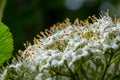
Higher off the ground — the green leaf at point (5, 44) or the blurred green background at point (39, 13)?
the blurred green background at point (39, 13)

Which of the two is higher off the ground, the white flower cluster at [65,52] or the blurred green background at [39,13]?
the blurred green background at [39,13]

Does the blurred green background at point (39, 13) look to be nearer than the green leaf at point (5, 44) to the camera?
No

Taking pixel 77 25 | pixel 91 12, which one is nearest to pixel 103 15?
pixel 77 25

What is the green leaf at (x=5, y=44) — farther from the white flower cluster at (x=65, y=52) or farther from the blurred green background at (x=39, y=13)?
the blurred green background at (x=39, y=13)

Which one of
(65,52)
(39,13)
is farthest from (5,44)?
(39,13)

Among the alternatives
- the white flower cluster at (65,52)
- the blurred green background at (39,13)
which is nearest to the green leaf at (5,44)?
the white flower cluster at (65,52)
